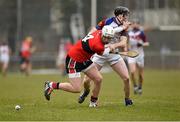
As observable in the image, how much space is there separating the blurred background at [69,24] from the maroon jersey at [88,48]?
3301cm

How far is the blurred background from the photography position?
50.3 m

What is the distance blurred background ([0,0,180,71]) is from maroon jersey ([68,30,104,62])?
3301 centimetres

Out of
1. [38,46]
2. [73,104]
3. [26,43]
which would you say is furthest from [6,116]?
[38,46]

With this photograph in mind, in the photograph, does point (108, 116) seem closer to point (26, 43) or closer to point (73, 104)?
point (73, 104)

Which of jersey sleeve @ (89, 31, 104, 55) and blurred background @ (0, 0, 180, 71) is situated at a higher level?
jersey sleeve @ (89, 31, 104, 55)

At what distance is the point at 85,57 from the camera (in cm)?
1588

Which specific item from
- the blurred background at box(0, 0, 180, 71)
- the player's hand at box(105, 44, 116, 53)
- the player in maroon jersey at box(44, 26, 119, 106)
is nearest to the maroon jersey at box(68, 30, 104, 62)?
the player in maroon jersey at box(44, 26, 119, 106)

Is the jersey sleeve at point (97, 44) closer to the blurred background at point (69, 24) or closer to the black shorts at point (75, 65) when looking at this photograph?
the black shorts at point (75, 65)

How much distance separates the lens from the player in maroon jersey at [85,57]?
15273 millimetres

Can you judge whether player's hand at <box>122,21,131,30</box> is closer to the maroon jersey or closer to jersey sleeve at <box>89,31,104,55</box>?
the maroon jersey

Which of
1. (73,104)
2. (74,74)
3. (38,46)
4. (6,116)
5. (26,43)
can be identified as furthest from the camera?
(38,46)

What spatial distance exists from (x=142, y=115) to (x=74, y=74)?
213 centimetres

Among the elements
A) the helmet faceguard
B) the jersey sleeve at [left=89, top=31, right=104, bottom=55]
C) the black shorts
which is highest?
the helmet faceguard

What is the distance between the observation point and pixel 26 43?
1692 inches
